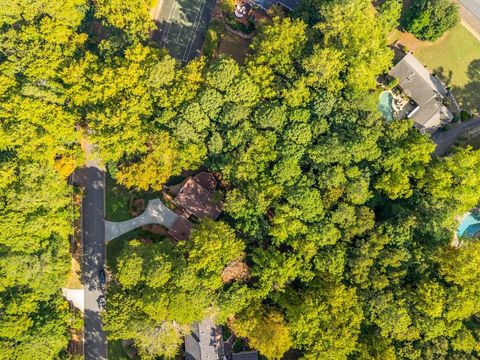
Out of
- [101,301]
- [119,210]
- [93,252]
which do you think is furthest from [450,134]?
[101,301]

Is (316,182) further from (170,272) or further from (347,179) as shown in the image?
(170,272)

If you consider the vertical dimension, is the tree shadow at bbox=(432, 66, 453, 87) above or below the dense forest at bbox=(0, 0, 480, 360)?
above

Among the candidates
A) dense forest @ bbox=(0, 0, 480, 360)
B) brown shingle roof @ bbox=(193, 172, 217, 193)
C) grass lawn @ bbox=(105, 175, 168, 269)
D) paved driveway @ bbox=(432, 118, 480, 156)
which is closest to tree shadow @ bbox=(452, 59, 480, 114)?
paved driveway @ bbox=(432, 118, 480, 156)

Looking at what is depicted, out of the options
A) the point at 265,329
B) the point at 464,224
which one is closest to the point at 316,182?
the point at 265,329

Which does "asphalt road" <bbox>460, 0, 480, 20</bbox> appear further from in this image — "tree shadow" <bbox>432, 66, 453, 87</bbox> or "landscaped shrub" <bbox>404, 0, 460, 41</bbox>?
"tree shadow" <bbox>432, 66, 453, 87</bbox>

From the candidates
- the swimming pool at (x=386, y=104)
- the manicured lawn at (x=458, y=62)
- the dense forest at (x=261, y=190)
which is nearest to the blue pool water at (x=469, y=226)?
the dense forest at (x=261, y=190)

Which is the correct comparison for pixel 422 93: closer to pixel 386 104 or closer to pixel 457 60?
pixel 386 104

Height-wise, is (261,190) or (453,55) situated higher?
(453,55)

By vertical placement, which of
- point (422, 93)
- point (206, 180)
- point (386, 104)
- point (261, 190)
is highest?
point (422, 93)
